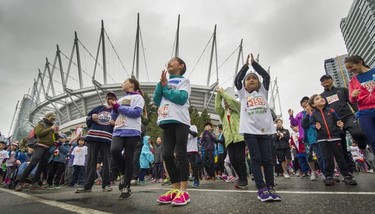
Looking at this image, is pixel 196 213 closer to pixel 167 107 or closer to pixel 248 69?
pixel 167 107

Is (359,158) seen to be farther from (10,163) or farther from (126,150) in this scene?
(10,163)

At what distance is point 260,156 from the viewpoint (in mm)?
2557

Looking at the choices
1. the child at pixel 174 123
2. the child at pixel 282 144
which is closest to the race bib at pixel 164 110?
the child at pixel 174 123

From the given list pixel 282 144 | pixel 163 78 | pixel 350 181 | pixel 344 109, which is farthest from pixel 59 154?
pixel 344 109

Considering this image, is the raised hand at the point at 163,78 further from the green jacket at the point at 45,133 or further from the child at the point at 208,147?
the child at the point at 208,147

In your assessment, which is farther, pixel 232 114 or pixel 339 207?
pixel 232 114

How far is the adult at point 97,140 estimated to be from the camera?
4.04m

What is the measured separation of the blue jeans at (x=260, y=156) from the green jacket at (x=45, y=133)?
446 cm

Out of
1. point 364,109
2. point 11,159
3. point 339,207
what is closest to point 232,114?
point 364,109

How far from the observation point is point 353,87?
311 centimetres

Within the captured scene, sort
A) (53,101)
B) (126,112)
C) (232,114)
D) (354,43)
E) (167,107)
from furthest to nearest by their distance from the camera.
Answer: (354,43), (53,101), (232,114), (126,112), (167,107)

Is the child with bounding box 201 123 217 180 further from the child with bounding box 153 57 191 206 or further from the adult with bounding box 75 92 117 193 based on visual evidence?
the child with bounding box 153 57 191 206

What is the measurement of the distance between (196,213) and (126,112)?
174 cm

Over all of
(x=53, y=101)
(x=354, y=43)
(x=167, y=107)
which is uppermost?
(x=354, y=43)
